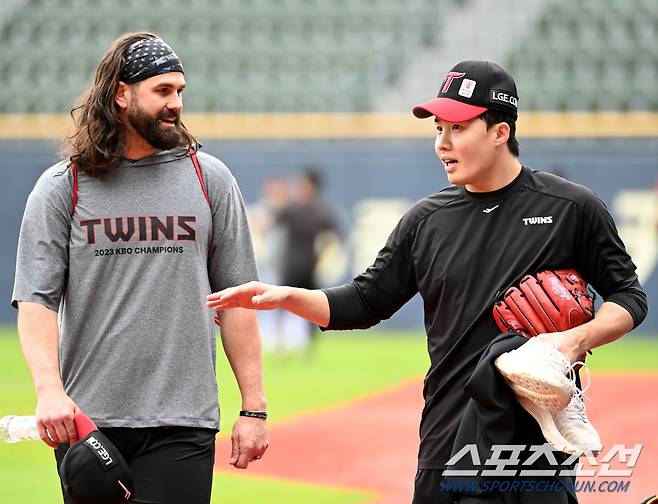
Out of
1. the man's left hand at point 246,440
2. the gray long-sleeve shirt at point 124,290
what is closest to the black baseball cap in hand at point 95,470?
the gray long-sleeve shirt at point 124,290

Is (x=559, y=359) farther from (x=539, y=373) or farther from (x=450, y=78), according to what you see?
(x=450, y=78)

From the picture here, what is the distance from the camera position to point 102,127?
15.0 feet

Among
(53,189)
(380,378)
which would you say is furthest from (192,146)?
(380,378)

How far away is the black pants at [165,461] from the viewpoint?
4316 mm

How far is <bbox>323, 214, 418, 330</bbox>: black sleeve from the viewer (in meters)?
4.61

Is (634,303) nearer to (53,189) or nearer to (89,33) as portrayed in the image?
(53,189)

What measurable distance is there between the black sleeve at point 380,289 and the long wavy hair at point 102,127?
865 mm

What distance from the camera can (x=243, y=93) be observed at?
2262 cm

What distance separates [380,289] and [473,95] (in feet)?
2.81

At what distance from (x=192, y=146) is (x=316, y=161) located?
654 inches

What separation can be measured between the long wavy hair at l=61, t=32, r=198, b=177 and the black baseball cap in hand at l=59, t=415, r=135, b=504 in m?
1.01

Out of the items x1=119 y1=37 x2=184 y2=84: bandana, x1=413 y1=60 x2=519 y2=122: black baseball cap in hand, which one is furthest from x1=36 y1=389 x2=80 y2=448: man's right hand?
x1=413 y1=60 x2=519 y2=122: black baseball cap in hand

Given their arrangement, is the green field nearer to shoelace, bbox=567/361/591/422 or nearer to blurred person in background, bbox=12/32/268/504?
blurred person in background, bbox=12/32/268/504

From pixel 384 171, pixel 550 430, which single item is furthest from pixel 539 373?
pixel 384 171
